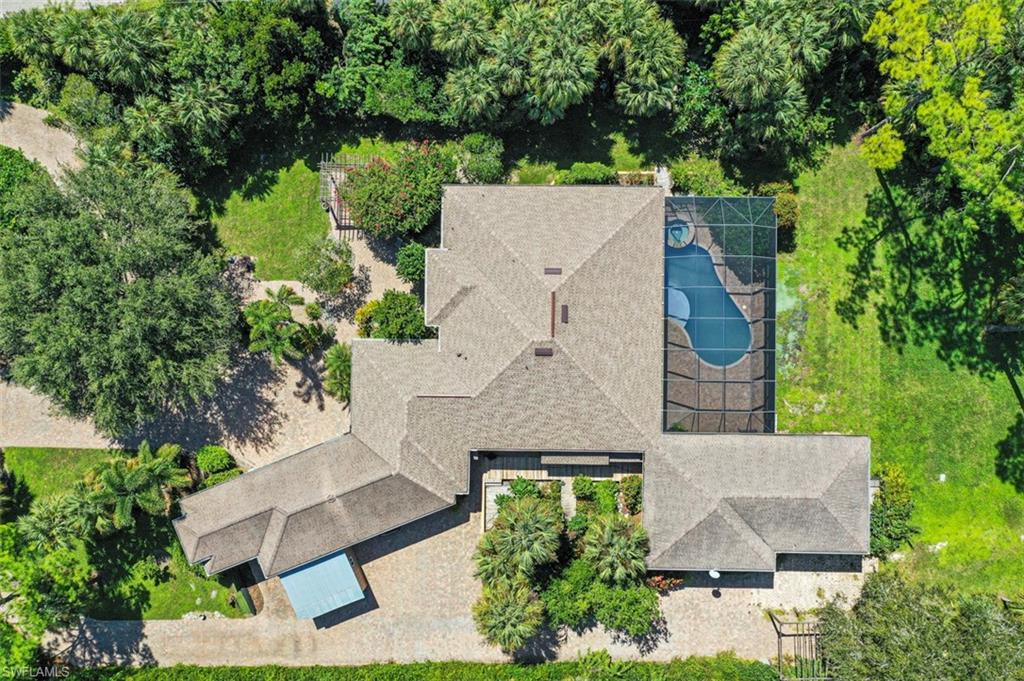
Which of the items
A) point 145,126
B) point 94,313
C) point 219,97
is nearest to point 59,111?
point 145,126

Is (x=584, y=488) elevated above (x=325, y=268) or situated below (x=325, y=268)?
below

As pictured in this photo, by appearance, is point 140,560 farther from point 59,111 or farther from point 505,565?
point 59,111

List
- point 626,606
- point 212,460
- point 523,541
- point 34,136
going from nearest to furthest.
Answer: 1. point 523,541
2. point 626,606
3. point 212,460
4. point 34,136

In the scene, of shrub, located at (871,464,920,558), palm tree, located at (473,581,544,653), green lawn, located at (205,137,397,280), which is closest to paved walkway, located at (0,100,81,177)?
green lawn, located at (205,137,397,280)

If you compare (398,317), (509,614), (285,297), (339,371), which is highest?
(285,297)

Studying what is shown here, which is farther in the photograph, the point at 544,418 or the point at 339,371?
the point at 339,371

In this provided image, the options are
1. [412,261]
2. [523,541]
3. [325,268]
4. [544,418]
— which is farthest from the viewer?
[412,261]

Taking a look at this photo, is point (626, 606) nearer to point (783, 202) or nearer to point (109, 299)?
point (783, 202)

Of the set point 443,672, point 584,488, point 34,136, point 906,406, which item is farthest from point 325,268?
point 906,406
